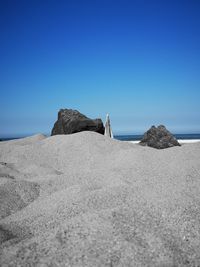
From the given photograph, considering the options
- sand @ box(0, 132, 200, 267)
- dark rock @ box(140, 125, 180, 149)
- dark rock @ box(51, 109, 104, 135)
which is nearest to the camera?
sand @ box(0, 132, 200, 267)

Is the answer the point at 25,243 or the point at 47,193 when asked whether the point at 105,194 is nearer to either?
the point at 47,193

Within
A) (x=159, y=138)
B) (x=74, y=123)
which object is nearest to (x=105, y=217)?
(x=159, y=138)

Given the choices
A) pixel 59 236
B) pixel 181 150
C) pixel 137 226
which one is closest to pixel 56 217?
pixel 59 236

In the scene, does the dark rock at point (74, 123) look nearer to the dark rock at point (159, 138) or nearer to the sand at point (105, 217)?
the dark rock at point (159, 138)

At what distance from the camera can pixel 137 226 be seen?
5.46 ft

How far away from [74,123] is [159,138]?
296cm

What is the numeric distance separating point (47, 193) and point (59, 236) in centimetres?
109

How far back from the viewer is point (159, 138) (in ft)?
26.7

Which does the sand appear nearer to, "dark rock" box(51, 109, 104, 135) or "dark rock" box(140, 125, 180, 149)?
"dark rock" box(140, 125, 180, 149)

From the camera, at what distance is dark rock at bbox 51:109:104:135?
851cm

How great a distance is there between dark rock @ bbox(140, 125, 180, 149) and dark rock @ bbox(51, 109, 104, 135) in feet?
5.76

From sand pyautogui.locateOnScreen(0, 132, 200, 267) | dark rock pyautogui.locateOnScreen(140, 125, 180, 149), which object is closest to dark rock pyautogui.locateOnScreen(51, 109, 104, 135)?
dark rock pyautogui.locateOnScreen(140, 125, 180, 149)

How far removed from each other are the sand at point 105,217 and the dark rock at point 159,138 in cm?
429

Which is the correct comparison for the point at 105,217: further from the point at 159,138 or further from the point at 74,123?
the point at 74,123
